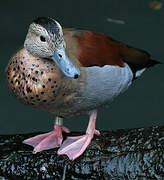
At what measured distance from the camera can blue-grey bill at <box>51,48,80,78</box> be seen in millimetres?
2318

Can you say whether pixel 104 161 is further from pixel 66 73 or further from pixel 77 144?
pixel 66 73

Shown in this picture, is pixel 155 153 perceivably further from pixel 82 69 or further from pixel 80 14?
pixel 80 14

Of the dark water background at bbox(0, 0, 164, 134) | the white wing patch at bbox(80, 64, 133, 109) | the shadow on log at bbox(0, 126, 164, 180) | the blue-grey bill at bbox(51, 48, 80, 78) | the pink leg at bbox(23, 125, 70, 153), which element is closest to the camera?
the blue-grey bill at bbox(51, 48, 80, 78)

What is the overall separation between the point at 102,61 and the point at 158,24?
Answer: 2654mm

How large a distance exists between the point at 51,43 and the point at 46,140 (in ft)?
2.27

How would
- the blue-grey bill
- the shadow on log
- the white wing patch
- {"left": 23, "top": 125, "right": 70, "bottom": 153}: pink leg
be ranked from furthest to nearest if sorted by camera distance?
{"left": 23, "top": 125, "right": 70, "bottom": 153}: pink leg
the white wing patch
the shadow on log
the blue-grey bill

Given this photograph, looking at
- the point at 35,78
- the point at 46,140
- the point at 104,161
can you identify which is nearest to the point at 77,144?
the point at 46,140

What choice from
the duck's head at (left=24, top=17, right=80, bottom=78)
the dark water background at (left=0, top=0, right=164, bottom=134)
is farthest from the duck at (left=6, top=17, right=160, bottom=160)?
the dark water background at (left=0, top=0, right=164, bottom=134)

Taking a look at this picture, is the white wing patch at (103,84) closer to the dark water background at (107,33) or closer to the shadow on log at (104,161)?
the shadow on log at (104,161)

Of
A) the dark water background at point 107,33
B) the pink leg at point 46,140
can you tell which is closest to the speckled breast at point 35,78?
the pink leg at point 46,140

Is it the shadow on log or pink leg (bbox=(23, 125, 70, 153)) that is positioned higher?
pink leg (bbox=(23, 125, 70, 153))

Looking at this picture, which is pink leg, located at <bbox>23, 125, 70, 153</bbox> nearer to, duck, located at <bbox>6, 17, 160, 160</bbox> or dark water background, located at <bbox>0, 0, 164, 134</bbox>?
duck, located at <bbox>6, 17, 160, 160</bbox>

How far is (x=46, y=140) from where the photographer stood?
2846 mm

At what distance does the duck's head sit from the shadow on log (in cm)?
47
